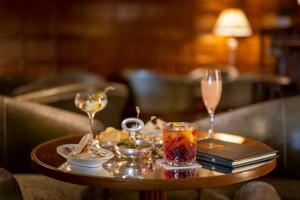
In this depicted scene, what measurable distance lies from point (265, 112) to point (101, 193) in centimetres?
98

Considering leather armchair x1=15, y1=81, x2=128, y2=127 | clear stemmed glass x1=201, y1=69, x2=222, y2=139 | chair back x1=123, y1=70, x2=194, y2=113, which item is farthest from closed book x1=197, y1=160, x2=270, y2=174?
chair back x1=123, y1=70, x2=194, y2=113

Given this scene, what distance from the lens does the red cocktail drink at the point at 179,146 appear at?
→ 1.66 m

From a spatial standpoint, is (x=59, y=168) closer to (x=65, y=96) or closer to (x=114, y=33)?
(x=65, y=96)

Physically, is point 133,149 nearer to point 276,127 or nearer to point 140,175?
point 140,175

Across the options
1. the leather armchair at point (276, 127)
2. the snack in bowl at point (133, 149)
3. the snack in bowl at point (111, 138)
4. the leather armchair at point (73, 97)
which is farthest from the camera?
the leather armchair at point (73, 97)

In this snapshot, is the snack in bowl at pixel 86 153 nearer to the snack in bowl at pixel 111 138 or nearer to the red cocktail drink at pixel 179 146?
the snack in bowl at pixel 111 138

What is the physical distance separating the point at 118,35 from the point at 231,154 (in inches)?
197

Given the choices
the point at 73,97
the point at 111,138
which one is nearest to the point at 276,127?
the point at 111,138

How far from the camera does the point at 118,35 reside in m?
6.59

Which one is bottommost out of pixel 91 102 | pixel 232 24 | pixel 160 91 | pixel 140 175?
pixel 160 91

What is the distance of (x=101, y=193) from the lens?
8.35 feet

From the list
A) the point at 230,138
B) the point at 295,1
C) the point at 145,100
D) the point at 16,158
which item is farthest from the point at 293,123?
the point at 295,1

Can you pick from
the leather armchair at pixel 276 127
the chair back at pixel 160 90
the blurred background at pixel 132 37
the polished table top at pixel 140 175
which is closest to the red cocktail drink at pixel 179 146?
the polished table top at pixel 140 175

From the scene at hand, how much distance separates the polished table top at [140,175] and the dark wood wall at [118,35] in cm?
464
